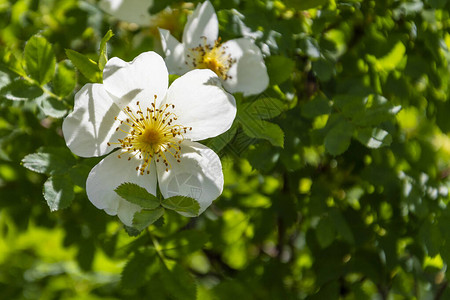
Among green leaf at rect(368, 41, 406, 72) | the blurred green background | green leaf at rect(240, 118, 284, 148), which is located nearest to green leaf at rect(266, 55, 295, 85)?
the blurred green background

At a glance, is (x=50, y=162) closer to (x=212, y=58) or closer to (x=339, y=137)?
(x=212, y=58)

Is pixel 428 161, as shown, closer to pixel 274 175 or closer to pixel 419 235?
Result: pixel 419 235

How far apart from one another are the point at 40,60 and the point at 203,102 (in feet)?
0.96

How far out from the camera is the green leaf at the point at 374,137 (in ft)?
2.91

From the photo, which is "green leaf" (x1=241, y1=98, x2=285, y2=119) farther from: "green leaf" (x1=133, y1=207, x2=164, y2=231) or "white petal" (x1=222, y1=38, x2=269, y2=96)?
"green leaf" (x1=133, y1=207, x2=164, y2=231)

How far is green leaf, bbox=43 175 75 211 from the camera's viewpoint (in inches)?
31.5

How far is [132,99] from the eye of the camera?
0.80m

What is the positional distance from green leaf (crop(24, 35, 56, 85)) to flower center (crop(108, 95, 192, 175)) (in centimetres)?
17

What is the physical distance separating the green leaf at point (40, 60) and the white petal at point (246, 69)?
0.97ft

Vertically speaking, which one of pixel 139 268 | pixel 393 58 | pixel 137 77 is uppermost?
pixel 137 77

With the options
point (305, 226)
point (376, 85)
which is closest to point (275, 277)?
point (305, 226)

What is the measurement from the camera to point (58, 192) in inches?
→ 32.2

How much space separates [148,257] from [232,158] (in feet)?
0.77

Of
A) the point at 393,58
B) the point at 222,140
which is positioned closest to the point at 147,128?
the point at 222,140
